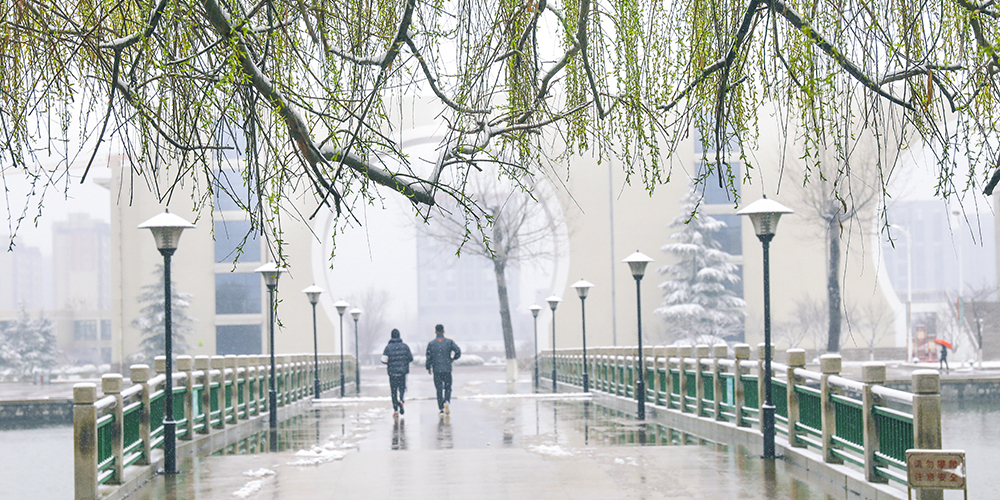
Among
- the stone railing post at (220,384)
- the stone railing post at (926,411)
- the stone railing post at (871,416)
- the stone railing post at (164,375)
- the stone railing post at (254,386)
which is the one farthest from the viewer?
the stone railing post at (254,386)

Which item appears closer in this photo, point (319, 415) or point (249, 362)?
point (249, 362)

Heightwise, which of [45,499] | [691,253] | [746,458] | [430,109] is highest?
[430,109]

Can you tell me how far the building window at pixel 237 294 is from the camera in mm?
52719

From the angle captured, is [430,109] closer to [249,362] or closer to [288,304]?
[288,304]

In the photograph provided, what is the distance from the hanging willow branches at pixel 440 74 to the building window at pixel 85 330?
60921 mm

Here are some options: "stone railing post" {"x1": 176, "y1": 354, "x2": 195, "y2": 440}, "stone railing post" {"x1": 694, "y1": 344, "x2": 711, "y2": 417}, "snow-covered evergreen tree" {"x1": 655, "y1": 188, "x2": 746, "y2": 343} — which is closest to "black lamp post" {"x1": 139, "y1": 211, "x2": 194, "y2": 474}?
"stone railing post" {"x1": 176, "y1": 354, "x2": 195, "y2": 440}

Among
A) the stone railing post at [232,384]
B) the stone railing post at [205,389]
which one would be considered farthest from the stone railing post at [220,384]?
the stone railing post at [232,384]

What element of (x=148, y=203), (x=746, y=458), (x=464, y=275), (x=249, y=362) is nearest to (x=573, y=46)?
(x=746, y=458)

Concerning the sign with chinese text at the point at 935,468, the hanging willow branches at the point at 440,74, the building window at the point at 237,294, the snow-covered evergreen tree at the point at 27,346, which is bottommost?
the snow-covered evergreen tree at the point at 27,346

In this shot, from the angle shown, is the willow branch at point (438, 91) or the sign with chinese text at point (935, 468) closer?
the willow branch at point (438, 91)

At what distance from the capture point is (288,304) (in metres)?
53.5

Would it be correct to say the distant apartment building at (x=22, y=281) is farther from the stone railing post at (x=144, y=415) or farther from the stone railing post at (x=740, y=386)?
the stone railing post at (x=740, y=386)

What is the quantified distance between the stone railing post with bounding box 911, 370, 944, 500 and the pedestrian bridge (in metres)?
0.03

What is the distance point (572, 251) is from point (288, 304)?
49.6 ft
